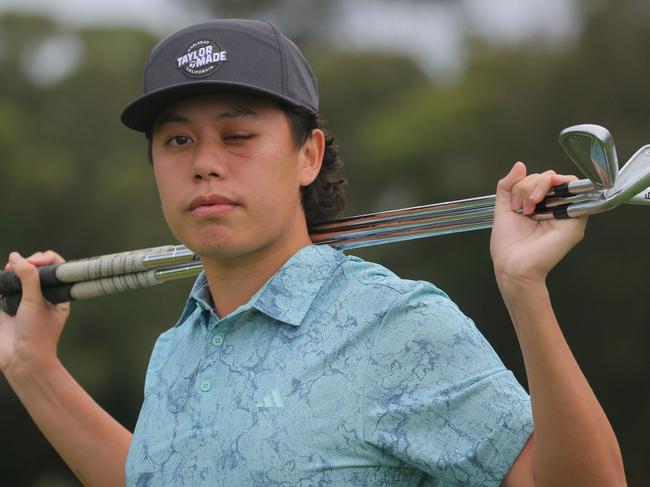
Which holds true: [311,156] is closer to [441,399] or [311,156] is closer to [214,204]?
[214,204]

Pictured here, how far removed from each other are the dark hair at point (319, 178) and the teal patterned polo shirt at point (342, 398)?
12.7 inches

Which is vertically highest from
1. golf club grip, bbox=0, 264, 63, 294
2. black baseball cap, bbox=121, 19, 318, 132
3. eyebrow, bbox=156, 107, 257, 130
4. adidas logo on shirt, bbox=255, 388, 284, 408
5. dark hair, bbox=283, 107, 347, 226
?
black baseball cap, bbox=121, 19, 318, 132

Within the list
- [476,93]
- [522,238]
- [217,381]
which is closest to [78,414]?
[217,381]

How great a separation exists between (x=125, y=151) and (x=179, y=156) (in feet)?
68.1

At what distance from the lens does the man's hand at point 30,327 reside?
12.0 ft

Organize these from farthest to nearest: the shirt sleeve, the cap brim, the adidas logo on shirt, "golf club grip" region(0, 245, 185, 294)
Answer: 1. "golf club grip" region(0, 245, 185, 294)
2. the cap brim
3. the adidas logo on shirt
4. the shirt sleeve

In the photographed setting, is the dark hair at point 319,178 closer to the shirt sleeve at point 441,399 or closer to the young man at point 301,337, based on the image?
the young man at point 301,337

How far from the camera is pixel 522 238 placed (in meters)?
2.37

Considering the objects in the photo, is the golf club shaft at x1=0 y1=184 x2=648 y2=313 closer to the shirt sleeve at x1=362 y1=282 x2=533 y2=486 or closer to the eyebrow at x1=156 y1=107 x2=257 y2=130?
the shirt sleeve at x1=362 y1=282 x2=533 y2=486

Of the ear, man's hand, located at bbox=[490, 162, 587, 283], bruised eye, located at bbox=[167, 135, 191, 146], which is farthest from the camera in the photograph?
the ear

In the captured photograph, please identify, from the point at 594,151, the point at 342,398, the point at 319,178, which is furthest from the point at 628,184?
the point at 319,178

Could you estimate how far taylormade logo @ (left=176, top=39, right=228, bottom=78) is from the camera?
2748 millimetres

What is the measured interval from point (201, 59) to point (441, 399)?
0.99 m

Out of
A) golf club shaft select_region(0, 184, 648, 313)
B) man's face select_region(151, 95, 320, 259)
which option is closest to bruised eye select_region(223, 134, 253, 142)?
man's face select_region(151, 95, 320, 259)
